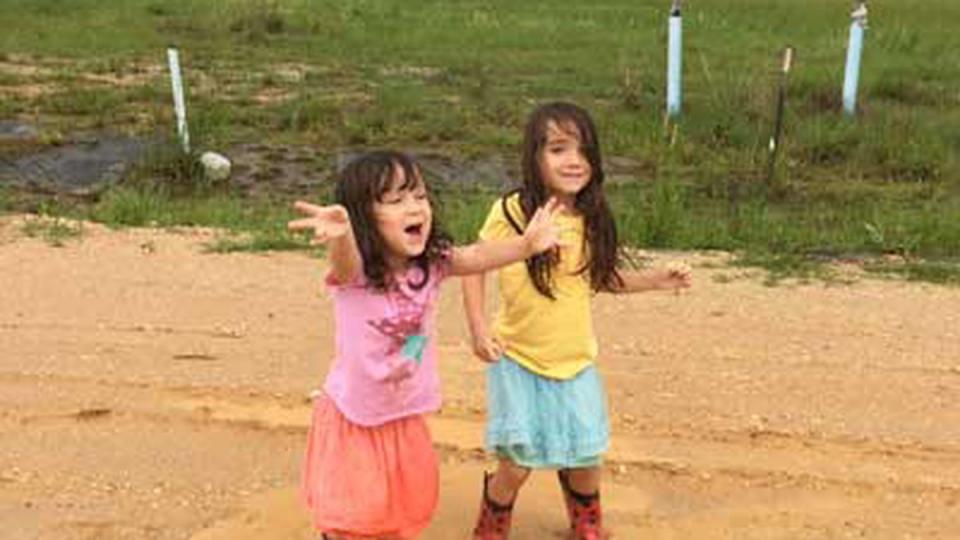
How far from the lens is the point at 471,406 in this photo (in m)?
5.34

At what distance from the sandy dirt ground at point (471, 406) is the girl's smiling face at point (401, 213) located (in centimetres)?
121

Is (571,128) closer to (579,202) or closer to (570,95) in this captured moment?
(579,202)

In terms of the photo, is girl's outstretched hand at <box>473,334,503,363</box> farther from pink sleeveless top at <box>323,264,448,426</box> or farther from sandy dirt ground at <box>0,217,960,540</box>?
sandy dirt ground at <box>0,217,960,540</box>

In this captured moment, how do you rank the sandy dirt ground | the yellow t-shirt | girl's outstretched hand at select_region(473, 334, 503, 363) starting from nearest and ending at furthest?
girl's outstretched hand at select_region(473, 334, 503, 363) < the yellow t-shirt < the sandy dirt ground

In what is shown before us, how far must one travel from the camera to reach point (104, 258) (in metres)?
7.48

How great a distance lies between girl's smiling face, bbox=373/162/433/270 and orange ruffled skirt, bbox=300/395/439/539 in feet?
1.52

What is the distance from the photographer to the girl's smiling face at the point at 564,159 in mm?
3801

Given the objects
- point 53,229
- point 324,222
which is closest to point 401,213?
point 324,222

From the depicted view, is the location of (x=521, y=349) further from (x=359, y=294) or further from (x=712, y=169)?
(x=712, y=169)

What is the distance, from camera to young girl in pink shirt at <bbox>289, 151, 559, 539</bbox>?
11.3 ft

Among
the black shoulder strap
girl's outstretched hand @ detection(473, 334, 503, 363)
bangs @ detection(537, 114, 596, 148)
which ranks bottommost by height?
girl's outstretched hand @ detection(473, 334, 503, 363)

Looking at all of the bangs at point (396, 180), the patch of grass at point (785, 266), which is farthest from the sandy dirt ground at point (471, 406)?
the bangs at point (396, 180)

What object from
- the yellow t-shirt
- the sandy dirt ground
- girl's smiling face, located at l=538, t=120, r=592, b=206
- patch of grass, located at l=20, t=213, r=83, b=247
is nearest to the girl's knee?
the yellow t-shirt

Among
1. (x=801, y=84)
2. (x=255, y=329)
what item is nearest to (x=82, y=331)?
(x=255, y=329)
